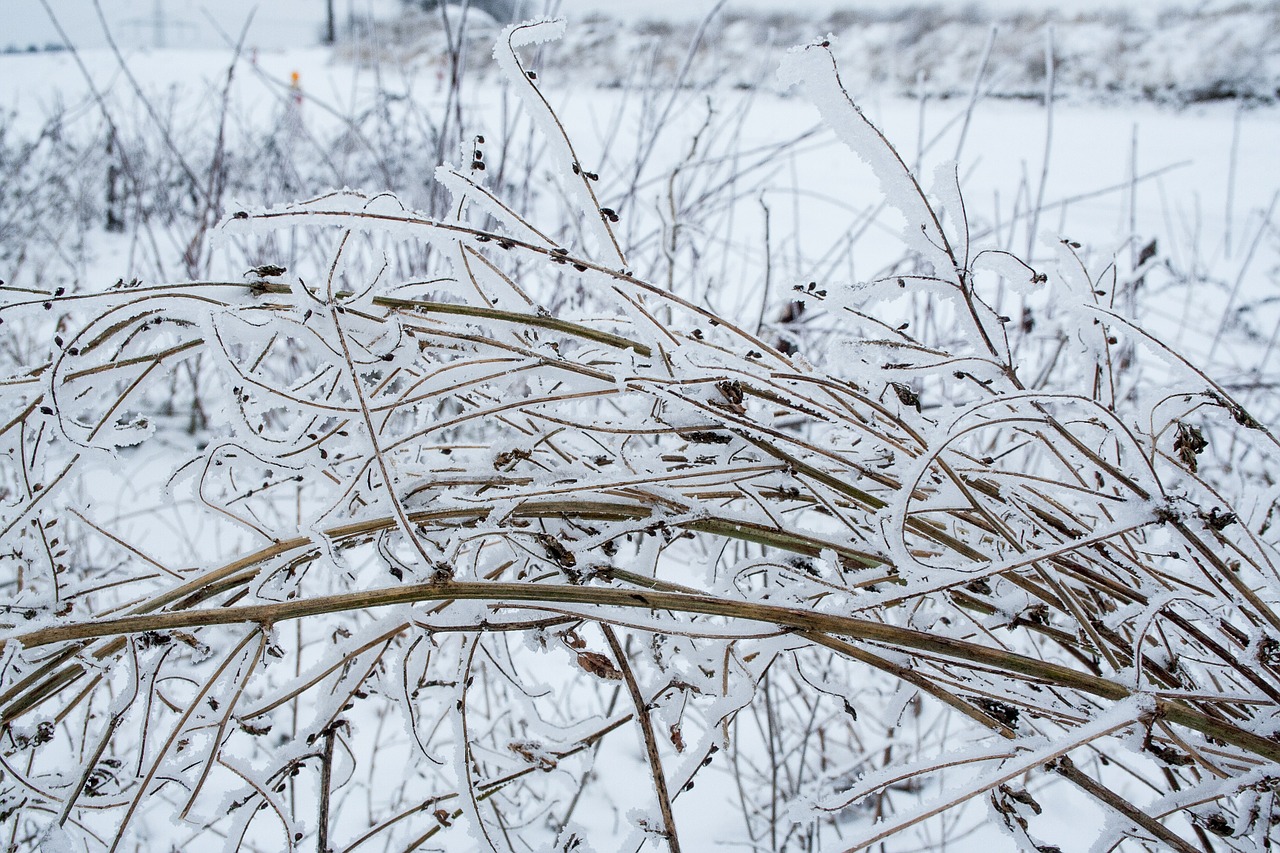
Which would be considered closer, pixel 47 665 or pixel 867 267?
pixel 47 665

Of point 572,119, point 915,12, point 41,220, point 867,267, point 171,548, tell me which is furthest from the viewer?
point 915,12

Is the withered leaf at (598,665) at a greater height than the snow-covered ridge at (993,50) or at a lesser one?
lesser

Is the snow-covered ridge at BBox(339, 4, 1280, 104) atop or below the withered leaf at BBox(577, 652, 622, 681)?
atop

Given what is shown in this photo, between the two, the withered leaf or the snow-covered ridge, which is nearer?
the withered leaf

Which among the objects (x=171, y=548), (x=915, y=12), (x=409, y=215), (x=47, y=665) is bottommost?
(x=171, y=548)

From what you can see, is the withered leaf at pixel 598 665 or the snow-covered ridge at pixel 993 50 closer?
the withered leaf at pixel 598 665

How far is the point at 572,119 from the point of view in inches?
268

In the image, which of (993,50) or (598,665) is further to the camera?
(993,50)

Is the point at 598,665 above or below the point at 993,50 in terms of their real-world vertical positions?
below

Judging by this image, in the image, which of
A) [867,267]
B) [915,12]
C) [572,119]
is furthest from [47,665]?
[915,12]

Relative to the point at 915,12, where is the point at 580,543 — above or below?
below

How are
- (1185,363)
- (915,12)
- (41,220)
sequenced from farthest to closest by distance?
1. (915,12)
2. (41,220)
3. (1185,363)

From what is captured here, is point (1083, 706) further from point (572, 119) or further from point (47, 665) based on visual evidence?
point (572, 119)

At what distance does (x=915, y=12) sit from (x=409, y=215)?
12501 millimetres
